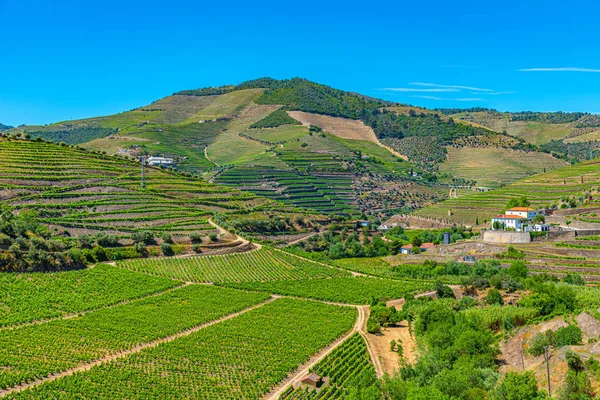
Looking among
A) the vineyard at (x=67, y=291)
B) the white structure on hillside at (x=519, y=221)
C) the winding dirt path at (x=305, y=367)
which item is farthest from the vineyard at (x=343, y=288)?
the white structure on hillside at (x=519, y=221)

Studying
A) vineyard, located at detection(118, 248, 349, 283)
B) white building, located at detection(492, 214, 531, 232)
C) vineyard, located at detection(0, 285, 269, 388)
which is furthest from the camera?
white building, located at detection(492, 214, 531, 232)

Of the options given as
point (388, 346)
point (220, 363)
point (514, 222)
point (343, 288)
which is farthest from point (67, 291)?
point (514, 222)

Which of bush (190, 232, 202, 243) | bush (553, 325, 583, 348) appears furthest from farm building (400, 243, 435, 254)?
bush (553, 325, 583, 348)

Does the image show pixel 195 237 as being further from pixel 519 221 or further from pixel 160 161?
pixel 160 161

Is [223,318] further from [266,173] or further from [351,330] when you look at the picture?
[266,173]

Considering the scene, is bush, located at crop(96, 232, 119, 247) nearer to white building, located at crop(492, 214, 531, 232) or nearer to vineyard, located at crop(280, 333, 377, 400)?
vineyard, located at crop(280, 333, 377, 400)

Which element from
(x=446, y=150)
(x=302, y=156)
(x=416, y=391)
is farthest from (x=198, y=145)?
(x=416, y=391)

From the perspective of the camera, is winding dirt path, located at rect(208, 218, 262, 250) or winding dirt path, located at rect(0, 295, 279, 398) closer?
winding dirt path, located at rect(0, 295, 279, 398)
